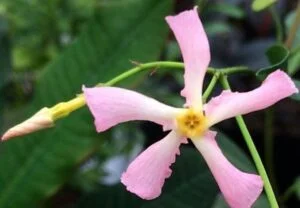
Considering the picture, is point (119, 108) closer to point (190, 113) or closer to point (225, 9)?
point (190, 113)

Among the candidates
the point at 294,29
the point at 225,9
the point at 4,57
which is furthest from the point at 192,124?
the point at 225,9

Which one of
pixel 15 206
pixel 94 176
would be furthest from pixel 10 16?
pixel 15 206

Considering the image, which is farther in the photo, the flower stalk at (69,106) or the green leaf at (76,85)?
the green leaf at (76,85)

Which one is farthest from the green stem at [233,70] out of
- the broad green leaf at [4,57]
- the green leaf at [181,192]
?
the broad green leaf at [4,57]

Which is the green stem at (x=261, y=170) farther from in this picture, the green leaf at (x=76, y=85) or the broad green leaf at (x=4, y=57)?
the broad green leaf at (x=4, y=57)

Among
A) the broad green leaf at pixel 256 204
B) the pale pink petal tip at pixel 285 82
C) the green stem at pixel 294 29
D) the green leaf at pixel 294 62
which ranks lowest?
the broad green leaf at pixel 256 204

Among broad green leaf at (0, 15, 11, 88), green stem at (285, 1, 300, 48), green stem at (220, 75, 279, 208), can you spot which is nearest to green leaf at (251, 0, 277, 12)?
green stem at (285, 1, 300, 48)
